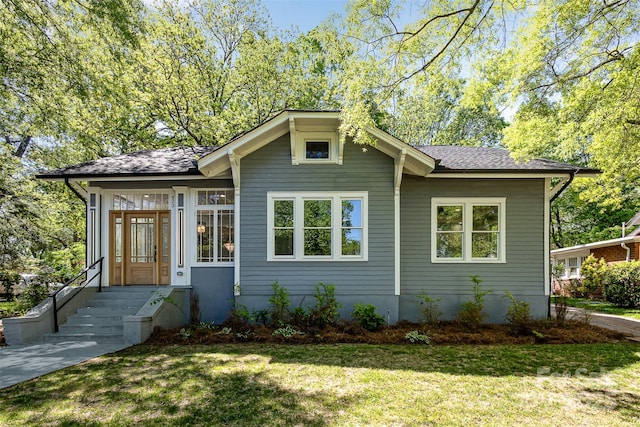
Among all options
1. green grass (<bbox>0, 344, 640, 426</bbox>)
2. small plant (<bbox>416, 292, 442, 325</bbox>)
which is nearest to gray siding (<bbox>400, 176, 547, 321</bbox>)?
small plant (<bbox>416, 292, 442, 325</bbox>)

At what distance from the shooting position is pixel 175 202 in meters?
8.47

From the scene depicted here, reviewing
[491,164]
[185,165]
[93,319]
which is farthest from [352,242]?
[93,319]

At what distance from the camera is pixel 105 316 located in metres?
7.54

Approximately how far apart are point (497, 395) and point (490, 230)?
5088mm

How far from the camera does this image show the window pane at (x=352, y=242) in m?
8.00

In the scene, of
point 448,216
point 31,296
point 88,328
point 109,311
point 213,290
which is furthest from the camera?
point 31,296

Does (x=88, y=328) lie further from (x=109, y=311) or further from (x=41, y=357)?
(x=41, y=357)

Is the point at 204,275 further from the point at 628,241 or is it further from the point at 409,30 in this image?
the point at 628,241

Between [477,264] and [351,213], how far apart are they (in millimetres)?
3476

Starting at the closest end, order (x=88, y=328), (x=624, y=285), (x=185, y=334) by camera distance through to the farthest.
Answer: (x=185, y=334)
(x=88, y=328)
(x=624, y=285)

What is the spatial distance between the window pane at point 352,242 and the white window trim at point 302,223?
9 centimetres

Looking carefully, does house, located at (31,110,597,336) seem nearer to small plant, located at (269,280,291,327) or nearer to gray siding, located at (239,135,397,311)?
gray siding, located at (239,135,397,311)

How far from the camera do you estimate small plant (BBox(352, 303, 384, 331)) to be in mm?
7441

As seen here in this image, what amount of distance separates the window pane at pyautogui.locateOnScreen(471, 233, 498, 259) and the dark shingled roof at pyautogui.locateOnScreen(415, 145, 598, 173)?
5.58 ft
